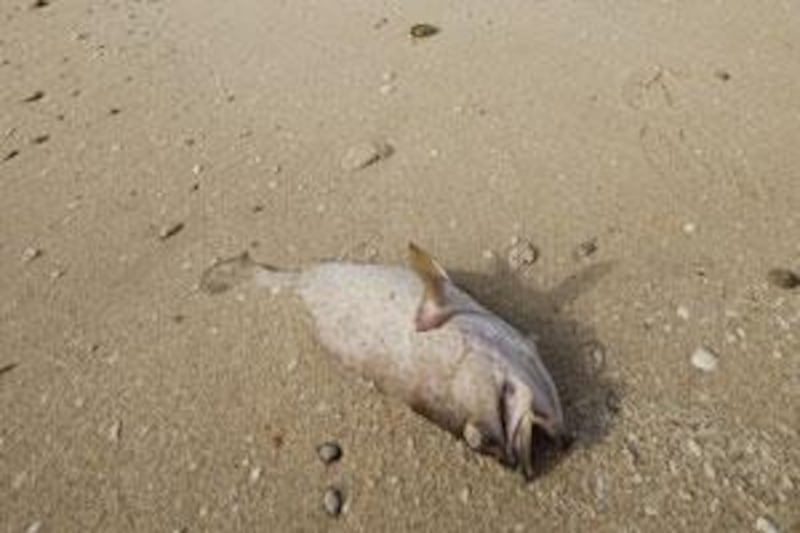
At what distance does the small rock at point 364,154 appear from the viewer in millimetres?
4406

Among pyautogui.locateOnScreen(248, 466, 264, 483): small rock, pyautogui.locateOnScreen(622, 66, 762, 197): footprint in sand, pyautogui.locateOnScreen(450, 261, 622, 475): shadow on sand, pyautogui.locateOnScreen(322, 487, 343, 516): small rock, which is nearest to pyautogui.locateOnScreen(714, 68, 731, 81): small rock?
pyautogui.locateOnScreen(622, 66, 762, 197): footprint in sand

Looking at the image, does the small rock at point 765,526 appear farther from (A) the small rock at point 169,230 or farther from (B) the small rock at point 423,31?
(B) the small rock at point 423,31

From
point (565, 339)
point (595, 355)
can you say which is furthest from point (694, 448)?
point (565, 339)

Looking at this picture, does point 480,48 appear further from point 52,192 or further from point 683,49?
point 52,192

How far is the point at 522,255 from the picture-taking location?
12.1 feet

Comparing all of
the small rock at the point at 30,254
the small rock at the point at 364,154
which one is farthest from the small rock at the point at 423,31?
the small rock at the point at 30,254

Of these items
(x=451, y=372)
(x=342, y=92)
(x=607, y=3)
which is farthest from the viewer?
(x=607, y=3)

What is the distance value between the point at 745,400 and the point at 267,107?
10.9 feet

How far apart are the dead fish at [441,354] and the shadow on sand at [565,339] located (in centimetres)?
28

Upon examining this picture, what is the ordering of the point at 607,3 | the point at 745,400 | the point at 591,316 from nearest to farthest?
the point at 745,400 < the point at 591,316 < the point at 607,3

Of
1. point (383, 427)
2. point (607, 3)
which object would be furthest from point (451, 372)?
point (607, 3)

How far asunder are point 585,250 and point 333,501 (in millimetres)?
1648

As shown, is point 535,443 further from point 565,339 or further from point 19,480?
point 19,480

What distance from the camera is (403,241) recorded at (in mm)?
3910
